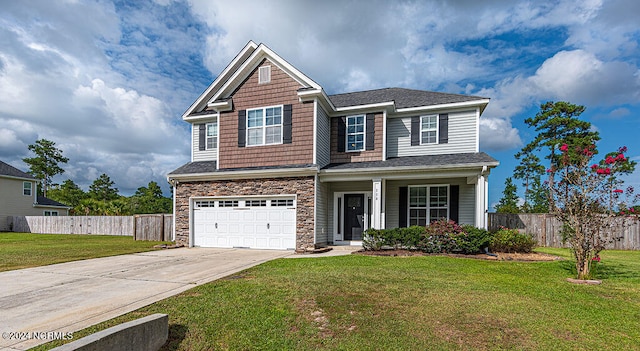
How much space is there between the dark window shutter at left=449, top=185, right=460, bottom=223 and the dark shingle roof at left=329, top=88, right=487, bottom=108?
11.6 ft

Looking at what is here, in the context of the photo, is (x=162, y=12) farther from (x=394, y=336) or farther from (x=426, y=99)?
(x=394, y=336)

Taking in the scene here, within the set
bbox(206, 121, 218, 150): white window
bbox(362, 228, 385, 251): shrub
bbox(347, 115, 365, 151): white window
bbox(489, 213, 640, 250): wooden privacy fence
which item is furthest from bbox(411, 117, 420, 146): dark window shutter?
bbox(206, 121, 218, 150): white window

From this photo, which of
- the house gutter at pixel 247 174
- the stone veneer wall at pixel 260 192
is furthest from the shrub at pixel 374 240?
the house gutter at pixel 247 174

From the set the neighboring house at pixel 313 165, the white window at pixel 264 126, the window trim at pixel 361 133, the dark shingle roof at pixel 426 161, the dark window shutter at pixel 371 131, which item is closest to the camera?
the dark shingle roof at pixel 426 161

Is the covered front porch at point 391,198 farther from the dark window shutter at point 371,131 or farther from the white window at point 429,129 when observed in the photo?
the white window at point 429,129

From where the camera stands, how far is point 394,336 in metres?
4.14

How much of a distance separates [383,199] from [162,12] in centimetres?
1083

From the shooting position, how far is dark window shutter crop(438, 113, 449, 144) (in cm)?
1348

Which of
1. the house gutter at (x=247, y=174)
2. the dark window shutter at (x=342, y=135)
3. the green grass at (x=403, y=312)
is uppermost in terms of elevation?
the dark window shutter at (x=342, y=135)

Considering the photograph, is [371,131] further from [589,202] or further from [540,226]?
[540,226]

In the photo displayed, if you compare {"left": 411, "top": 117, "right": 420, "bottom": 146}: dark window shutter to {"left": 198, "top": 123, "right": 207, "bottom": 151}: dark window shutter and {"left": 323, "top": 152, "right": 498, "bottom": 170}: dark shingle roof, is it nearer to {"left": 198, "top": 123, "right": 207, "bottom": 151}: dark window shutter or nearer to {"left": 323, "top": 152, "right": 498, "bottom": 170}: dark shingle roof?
{"left": 323, "top": 152, "right": 498, "bottom": 170}: dark shingle roof

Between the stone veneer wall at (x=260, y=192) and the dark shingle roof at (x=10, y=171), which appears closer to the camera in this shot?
the stone veneer wall at (x=260, y=192)

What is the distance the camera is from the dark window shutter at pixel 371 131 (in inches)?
535

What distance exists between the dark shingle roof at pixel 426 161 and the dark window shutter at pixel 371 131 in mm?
749
